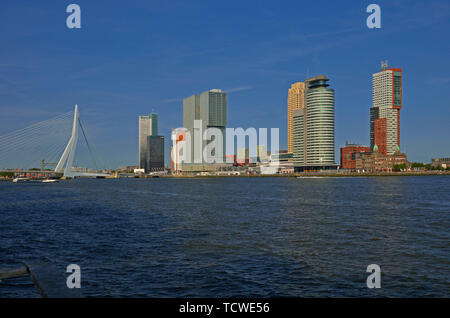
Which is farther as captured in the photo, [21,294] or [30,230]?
[30,230]

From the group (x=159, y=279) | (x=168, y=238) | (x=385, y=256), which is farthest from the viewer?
(x=168, y=238)

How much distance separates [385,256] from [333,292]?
687cm

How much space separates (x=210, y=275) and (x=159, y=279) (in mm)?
2012

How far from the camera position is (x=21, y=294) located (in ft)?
42.3

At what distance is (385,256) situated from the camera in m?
18.3

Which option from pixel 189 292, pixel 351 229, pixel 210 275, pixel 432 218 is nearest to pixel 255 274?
pixel 210 275

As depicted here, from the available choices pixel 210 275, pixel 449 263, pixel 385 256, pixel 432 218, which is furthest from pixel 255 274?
pixel 432 218

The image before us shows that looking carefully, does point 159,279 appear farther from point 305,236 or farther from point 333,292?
point 305,236
